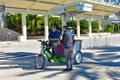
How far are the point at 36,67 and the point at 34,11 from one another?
68.9 feet

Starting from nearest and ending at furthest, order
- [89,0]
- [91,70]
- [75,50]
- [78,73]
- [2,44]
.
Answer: [78,73] → [91,70] → [75,50] → [2,44] → [89,0]

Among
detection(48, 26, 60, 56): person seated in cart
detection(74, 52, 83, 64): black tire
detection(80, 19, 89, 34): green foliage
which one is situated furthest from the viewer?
detection(80, 19, 89, 34): green foliage

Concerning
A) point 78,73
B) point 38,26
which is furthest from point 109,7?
point 78,73

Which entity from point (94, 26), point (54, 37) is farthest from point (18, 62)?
point (94, 26)

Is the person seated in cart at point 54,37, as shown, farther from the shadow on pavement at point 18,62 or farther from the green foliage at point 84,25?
the green foliage at point 84,25

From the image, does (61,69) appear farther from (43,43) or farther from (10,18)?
(10,18)

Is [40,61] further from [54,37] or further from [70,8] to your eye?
→ [70,8]

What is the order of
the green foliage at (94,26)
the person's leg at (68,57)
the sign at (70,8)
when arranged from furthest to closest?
the green foliage at (94,26) < the sign at (70,8) < the person's leg at (68,57)

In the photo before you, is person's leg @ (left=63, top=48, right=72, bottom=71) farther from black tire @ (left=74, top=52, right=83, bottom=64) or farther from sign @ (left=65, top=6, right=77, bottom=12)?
sign @ (left=65, top=6, right=77, bottom=12)

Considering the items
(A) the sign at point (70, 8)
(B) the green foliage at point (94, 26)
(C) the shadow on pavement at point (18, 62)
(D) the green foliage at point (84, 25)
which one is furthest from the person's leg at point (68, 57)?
(B) the green foliage at point (94, 26)

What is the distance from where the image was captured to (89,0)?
34.8m

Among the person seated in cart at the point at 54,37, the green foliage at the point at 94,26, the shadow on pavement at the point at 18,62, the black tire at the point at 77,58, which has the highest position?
the green foliage at the point at 94,26

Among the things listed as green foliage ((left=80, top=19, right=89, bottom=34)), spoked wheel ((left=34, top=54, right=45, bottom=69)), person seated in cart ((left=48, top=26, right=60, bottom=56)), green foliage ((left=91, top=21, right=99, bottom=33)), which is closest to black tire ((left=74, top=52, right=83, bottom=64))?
person seated in cart ((left=48, top=26, right=60, bottom=56))

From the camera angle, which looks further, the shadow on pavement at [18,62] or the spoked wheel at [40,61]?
the shadow on pavement at [18,62]
